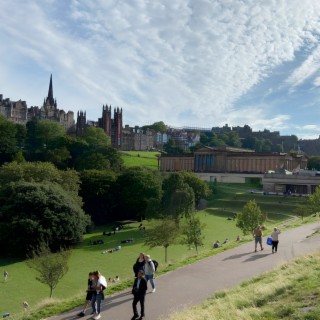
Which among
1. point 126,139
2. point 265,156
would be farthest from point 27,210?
point 126,139

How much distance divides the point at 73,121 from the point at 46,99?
489 inches

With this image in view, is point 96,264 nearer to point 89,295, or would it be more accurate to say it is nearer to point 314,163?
point 89,295

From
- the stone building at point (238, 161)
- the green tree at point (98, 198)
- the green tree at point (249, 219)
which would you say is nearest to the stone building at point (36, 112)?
the stone building at point (238, 161)

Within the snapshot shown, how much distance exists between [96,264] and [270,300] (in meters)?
21.1

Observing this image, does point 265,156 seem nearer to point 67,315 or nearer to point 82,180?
point 82,180

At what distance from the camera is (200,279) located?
40.8 feet

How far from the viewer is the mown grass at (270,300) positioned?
779 cm

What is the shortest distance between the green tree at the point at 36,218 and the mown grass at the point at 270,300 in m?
25.2

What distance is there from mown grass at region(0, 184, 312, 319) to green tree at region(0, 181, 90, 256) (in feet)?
5.74

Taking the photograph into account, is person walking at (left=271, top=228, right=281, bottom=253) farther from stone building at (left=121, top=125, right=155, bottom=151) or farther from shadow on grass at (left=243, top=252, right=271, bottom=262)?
stone building at (left=121, top=125, right=155, bottom=151)

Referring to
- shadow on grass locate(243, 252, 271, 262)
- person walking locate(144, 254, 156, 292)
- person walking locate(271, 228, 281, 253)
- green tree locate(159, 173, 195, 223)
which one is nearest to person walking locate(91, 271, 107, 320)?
person walking locate(144, 254, 156, 292)

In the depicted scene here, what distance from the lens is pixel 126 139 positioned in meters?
→ 145

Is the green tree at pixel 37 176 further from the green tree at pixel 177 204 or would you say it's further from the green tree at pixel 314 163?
the green tree at pixel 314 163

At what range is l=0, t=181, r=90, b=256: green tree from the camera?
112 ft
